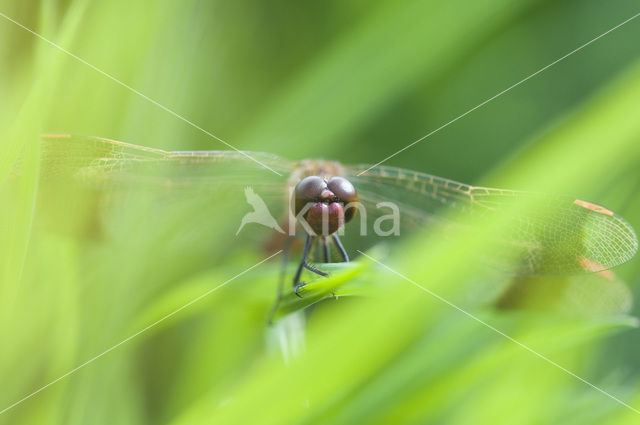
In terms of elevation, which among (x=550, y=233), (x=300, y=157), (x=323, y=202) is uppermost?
(x=300, y=157)

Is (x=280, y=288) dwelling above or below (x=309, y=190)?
below

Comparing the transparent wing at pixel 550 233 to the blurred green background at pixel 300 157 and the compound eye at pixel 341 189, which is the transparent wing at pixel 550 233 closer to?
the blurred green background at pixel 300 157

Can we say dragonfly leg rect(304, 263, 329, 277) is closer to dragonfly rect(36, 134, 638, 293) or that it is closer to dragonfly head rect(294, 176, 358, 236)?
dragonfly rect(36, 134, 638, 293)

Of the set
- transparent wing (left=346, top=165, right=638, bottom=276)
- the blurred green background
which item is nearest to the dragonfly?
transparent wing (left=346, top=165, right=638, bottom=276)

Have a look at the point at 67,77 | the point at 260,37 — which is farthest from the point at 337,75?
the point at 67,77

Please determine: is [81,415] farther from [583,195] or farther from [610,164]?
[610,164]

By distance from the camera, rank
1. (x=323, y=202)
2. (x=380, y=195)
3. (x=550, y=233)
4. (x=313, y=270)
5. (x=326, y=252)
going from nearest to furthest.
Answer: (x=313, y=270)
(x=550, y=233)
(x=323, y=202)
(x=326, y=252)
(x=380, y=195)

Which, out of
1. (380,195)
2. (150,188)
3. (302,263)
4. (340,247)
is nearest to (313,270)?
(302,263)

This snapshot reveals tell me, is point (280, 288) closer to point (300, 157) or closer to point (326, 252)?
point (326, 252)
